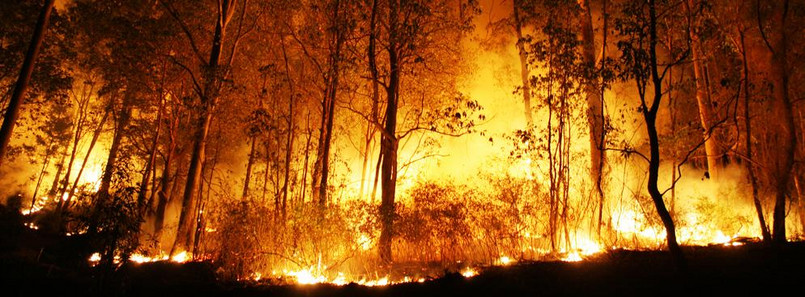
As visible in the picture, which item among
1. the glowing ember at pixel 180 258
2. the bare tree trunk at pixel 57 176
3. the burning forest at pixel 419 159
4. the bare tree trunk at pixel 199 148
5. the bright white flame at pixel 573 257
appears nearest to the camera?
the burning forest at pixel 419 159

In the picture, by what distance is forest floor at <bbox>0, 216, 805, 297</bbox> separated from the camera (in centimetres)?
562

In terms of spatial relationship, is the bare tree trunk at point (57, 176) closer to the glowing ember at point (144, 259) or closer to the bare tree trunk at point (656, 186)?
the glowing ember at point (144, 259)

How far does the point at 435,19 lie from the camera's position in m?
9.82

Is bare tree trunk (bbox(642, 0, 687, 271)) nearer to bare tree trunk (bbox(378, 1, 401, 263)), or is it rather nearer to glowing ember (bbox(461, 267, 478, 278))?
glowing ember (bbox(461, 267, 478, 278))

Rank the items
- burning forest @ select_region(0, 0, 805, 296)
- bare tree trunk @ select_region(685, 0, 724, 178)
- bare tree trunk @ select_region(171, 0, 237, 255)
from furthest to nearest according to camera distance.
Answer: bare tree trunk @ select_region(685, 0, 724, 178) < bare tree trunk @ select_region(171, 0, 237, 255) < burning forest @ select_region(0, 0, 805, 296)

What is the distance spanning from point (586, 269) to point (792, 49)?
25.1ft

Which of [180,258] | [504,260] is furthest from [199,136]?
[504,260]

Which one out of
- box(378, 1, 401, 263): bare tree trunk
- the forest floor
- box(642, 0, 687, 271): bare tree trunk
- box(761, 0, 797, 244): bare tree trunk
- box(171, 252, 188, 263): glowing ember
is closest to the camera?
the forest floor

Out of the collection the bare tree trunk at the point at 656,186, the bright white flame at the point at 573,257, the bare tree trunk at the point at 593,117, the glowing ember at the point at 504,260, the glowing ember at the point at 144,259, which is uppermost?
the bare tree trunk at the point at 593,117

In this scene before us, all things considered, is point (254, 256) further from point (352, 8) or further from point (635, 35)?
point (635, 35)

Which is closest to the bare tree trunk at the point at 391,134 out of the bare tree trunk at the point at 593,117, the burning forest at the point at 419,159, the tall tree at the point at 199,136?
the burning forest at the point at 419,159

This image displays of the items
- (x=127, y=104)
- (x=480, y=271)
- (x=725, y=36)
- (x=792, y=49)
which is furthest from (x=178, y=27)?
(x=792, y=49)

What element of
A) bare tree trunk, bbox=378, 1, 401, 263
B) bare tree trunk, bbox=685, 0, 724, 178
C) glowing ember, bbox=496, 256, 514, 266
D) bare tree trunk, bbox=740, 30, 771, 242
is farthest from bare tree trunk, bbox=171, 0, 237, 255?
bare tree trunk, bbox=685, 0, 724, 178

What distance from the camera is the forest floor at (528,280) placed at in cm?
562
